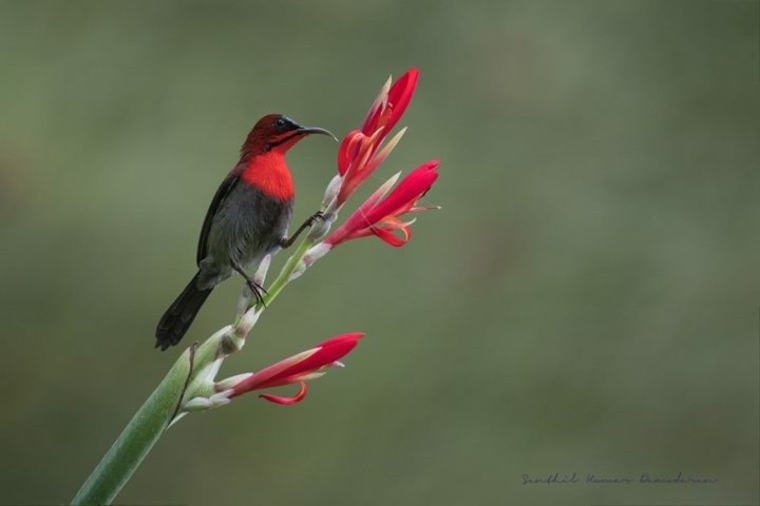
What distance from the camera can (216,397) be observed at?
54cm

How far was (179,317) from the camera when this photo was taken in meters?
0.70

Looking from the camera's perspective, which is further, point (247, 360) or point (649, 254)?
point (649, 254)

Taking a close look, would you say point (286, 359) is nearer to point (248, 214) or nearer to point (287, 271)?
point (287, 271)

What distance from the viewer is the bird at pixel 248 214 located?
72 cm

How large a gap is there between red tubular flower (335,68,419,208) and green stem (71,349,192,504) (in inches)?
5.4

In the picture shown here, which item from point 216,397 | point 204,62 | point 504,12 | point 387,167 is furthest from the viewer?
point 504,12

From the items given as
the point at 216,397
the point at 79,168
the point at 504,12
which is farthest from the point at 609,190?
the point at 216,397

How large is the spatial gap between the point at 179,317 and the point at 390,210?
22 cm

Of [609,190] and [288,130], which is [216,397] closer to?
[288,130]

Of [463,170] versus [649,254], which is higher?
[463,170]

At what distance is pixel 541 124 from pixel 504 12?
0.34m

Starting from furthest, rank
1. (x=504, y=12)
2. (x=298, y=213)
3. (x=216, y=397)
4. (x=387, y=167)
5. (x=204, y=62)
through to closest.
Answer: (x=504, y=12)
(x=204, y=62)
(x=387, y=167)
(x=298, y=213)
(x=216, y=397)
